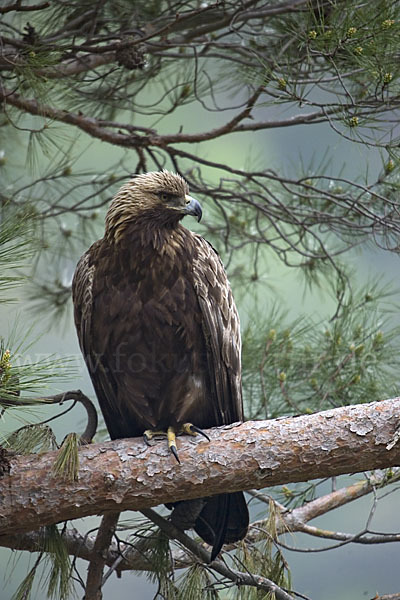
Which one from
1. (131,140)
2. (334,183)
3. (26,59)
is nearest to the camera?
(26,59)

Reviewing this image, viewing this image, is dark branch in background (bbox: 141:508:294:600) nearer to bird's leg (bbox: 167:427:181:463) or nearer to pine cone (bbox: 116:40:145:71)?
bird's leg (bbox: 167:427:181:463)

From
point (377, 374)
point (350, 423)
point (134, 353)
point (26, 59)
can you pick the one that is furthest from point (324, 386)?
point (26, 59)

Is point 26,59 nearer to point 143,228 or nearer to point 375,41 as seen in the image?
point 143,228

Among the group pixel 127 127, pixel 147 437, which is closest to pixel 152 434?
pixel 147 437

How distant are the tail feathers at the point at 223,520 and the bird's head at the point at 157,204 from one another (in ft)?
2.79

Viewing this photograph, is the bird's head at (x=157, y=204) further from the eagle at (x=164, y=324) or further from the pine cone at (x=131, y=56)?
the pine cone at (x=131, y=56)

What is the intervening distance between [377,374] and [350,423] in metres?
1.11

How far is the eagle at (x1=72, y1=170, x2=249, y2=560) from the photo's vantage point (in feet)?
7.72

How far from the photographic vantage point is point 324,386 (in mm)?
2906

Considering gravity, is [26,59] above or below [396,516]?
above

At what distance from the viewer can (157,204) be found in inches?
95.8

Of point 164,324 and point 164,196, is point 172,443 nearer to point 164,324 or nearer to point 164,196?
point 164,324

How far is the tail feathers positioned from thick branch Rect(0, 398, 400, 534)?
372 mm

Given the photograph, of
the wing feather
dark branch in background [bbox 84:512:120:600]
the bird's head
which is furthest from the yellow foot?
the bird's head
